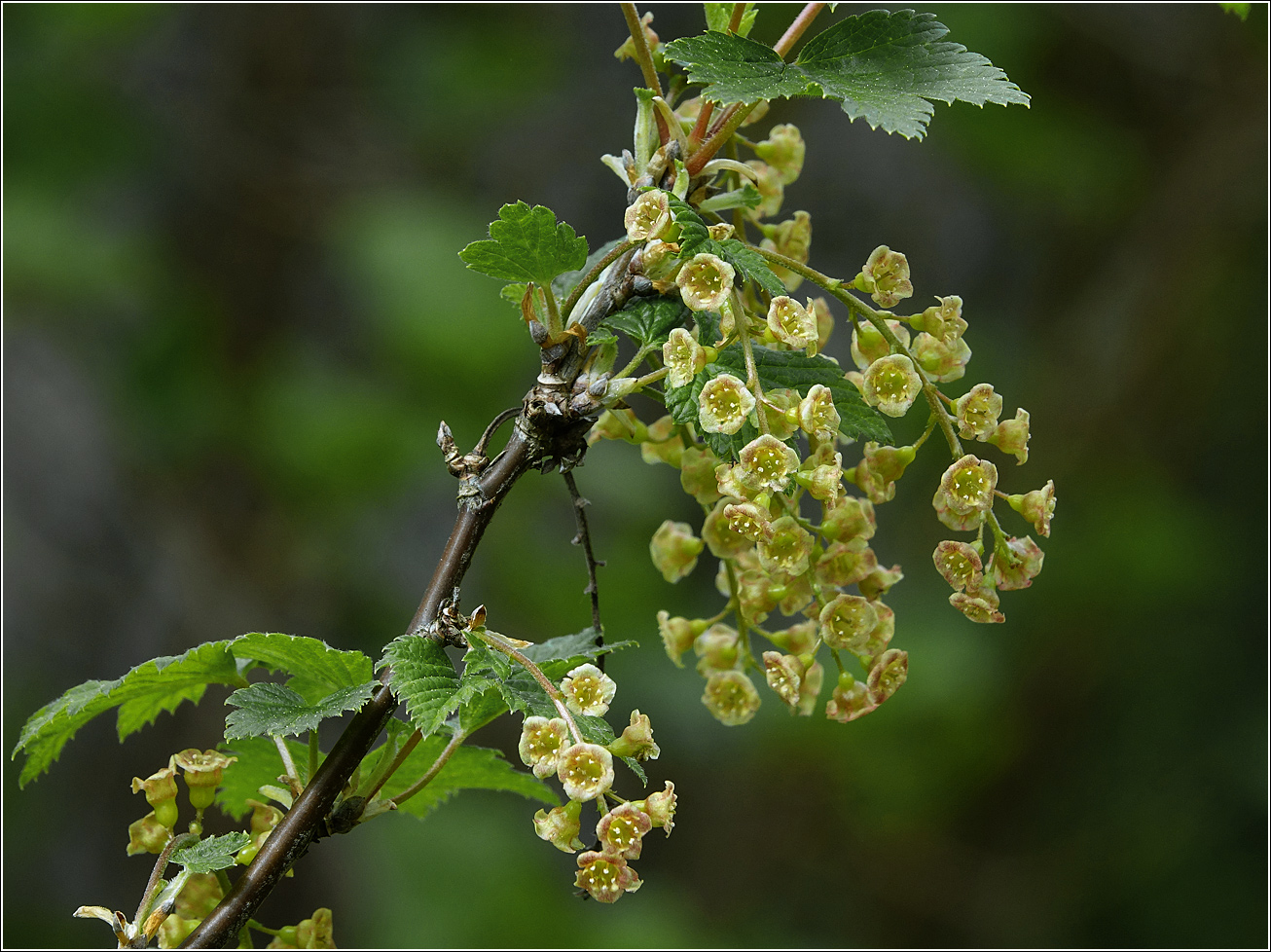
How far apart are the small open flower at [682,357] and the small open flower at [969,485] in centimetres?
16

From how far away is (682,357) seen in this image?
600 millimetres

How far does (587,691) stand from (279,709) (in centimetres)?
20

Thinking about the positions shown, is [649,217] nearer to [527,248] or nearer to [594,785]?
[527,248]

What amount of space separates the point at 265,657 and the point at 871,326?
428mm

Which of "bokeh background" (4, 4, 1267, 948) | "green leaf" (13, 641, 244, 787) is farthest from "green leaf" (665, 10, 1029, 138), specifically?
"bokeh background" (4, 4, 1267, 948)

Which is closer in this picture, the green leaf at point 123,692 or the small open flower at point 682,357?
the small open flower at point 682,357

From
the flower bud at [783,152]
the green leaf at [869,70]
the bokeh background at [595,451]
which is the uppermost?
the green leaf at [869,70]

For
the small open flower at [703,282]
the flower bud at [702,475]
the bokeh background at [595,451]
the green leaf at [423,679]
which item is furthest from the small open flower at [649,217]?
the bokeh background at [595,451]

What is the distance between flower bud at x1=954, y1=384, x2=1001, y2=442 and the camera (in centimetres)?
63

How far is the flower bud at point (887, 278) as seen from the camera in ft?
2.11

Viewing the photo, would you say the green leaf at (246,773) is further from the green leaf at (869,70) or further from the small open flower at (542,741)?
the green leaf at (869,70)

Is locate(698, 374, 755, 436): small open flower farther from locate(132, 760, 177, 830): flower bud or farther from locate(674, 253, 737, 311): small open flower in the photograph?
locate(132, 760, 177, 830): flower bud

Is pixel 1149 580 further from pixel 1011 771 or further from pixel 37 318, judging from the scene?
pixel 37 318

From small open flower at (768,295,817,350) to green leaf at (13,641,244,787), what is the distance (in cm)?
38
